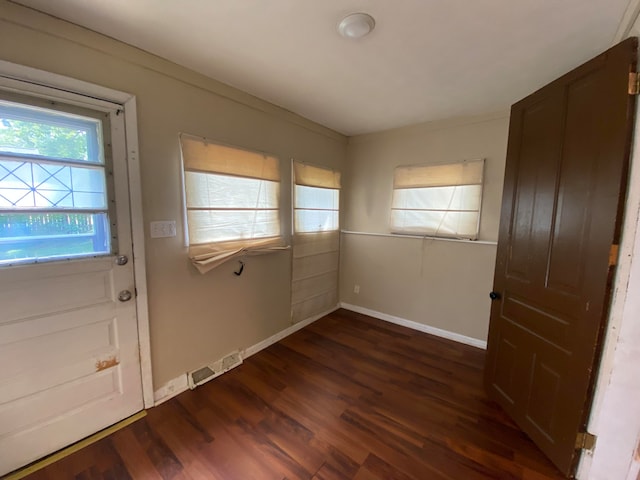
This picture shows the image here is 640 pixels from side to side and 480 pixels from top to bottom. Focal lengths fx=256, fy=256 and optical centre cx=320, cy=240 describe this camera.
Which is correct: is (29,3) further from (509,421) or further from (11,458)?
(509,421)

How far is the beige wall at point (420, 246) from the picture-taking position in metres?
2.60

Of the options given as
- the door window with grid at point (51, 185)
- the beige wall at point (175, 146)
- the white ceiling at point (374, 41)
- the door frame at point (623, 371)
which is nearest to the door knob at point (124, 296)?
the beige wall at point (175, 146)

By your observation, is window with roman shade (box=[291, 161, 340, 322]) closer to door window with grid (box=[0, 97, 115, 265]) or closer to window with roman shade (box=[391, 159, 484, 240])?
window with roman shade (box=[391, 159, 484, 240])

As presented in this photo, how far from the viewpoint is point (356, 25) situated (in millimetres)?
1340

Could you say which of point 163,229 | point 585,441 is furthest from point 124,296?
point 585,441

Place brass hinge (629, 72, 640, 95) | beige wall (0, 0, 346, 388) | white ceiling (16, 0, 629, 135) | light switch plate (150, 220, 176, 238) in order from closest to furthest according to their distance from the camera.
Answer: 1. brass hinge (629, 72, 640, 95)
2. white ceiling (16, 0, 629, 135)
3. beige wall (0, 0, 346, 388)
4. light switch plate (150, 220, 176, 238)

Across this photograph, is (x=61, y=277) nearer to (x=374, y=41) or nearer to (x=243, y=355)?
(x=243, y=355)

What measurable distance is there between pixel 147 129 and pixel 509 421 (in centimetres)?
319

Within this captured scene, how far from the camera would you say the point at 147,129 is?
67.1 inches

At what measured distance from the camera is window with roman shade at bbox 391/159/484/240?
266 cm

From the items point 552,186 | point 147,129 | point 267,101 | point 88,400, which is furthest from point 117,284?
point 552,186

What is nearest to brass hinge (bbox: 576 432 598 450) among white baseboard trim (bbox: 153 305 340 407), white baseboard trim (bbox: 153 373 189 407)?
white baseboard trim (bbox: 153 305 340 407)

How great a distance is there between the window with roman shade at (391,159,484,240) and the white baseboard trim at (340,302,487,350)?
1.11m

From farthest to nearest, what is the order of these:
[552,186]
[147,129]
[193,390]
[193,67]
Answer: [193,390] → [193,67] → [147,129] → [552,186]
